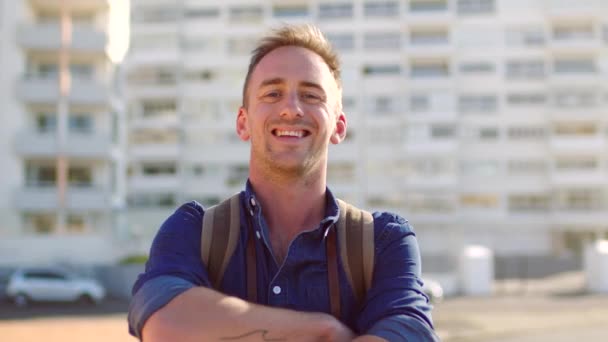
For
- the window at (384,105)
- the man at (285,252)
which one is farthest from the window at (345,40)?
the man at (285,252)

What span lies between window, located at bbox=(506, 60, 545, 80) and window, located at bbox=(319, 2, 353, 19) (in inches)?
485

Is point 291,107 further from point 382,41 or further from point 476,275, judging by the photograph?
point 382,41

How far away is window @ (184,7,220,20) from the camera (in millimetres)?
48031

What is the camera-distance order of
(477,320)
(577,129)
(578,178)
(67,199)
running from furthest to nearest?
(577,129) → (578,178) → (67,199) → (477,320)

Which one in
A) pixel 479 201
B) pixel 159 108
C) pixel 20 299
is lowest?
pixel 20 299

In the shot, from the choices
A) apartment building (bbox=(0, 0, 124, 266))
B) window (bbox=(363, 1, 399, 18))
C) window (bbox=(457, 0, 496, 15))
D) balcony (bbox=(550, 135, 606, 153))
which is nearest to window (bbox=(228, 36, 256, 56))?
window (bbox=(363, 1, 399, 18))

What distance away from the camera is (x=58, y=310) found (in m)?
21.7

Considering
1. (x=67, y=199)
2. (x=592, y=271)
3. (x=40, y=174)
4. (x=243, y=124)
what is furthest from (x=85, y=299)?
(x=243, y=124)

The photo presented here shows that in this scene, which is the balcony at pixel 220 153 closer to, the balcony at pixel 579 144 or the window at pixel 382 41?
the window at pixel 382 41

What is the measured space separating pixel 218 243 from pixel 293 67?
65 centimetres

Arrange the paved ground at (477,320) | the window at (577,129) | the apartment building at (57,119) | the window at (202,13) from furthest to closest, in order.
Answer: the window at (202,13) → the window at (577,129) → the apartment building at (57,119) → the paved ground at (477,320)

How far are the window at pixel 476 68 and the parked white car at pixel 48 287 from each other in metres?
31.8

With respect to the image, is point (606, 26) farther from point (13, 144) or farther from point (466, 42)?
point (13, 144)

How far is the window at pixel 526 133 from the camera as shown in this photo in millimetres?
45344
